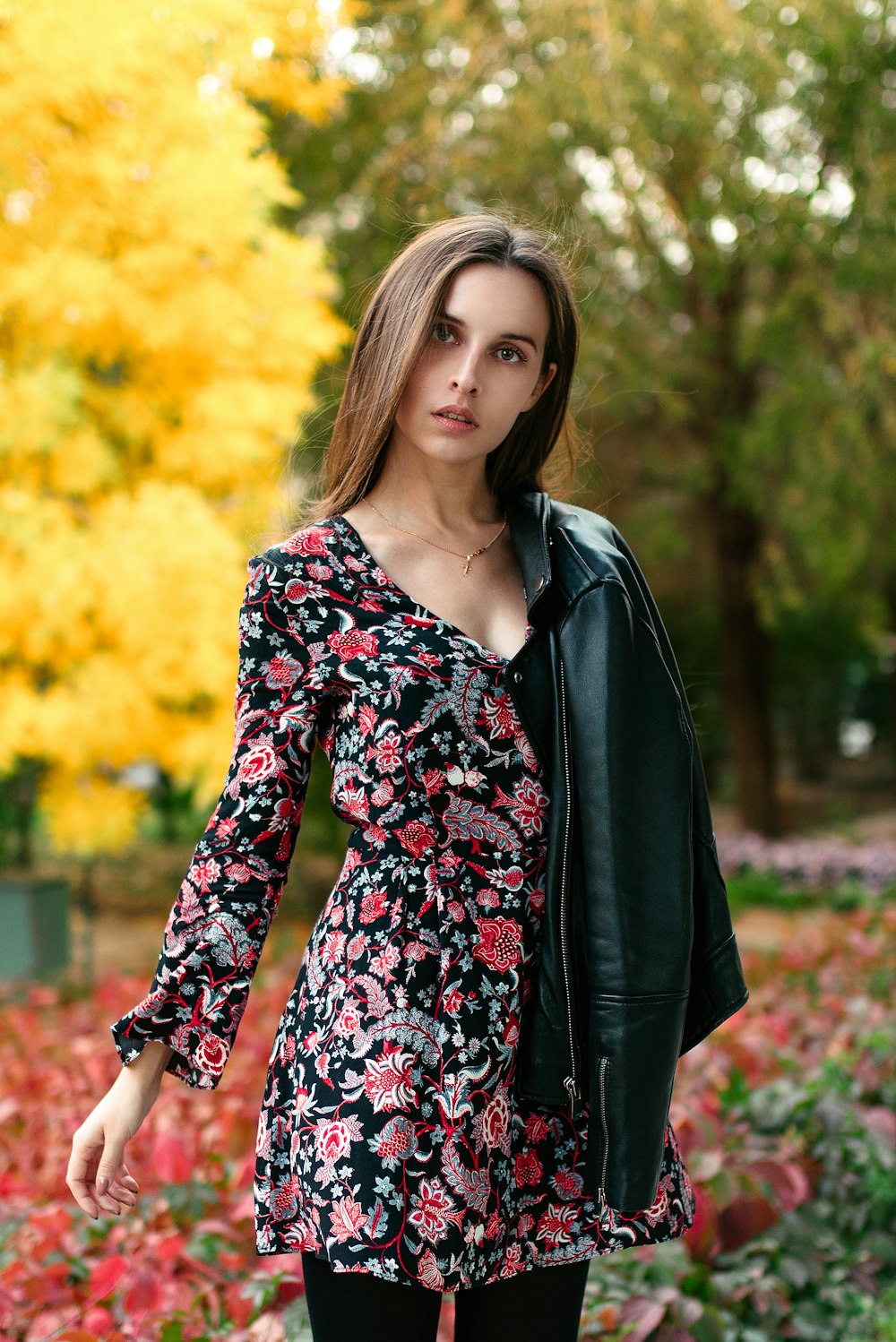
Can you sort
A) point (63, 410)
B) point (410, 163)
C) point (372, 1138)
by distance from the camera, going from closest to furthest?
point (372, 1138), point (63, 410), point (410, 163)

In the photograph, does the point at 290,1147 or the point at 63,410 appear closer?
the point at 290,1147

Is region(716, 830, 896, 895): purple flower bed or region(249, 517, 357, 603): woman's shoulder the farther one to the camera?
region(716, 830, 896, 895): purple flower bed

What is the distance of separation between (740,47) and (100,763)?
4.50 metres

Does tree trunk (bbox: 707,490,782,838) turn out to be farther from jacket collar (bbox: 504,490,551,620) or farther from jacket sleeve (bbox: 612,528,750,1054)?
jacket sleeve (bbox: 612,528,750,1054)

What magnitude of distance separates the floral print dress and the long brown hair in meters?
0.20

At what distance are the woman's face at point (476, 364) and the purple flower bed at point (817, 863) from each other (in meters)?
7.86

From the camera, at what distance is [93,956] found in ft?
26.3

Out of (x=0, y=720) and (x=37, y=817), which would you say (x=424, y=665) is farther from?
(x=37, y=817)

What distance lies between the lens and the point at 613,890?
1.46m

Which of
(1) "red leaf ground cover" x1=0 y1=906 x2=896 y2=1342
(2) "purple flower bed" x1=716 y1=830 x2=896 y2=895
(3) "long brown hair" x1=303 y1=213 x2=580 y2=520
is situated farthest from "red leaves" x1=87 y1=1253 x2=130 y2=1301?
(2) "purple flower bed" x1=716 y1=830 x2=896 y2=895

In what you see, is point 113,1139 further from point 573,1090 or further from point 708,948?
point 708,948

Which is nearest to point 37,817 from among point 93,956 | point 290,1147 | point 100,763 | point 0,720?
point 93,956

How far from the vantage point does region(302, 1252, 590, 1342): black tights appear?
4.67 ft

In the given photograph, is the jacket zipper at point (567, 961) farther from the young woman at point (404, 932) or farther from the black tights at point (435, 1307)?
the black tights at point (435, 1307)
